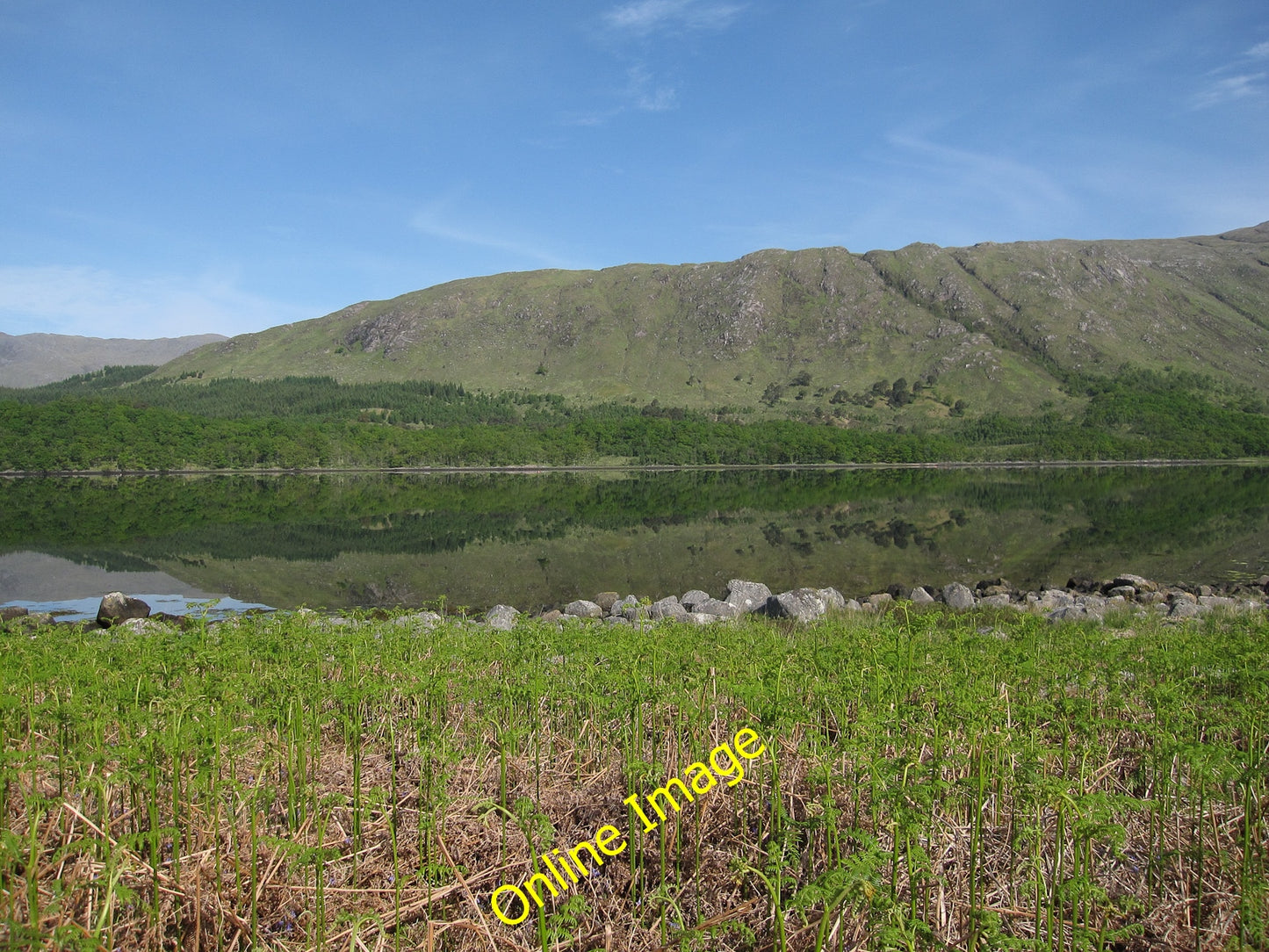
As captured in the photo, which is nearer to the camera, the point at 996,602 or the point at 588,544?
the point at 996,602

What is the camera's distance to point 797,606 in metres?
18.6

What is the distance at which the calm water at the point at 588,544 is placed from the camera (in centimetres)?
2698

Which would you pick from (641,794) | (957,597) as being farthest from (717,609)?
(641,794)

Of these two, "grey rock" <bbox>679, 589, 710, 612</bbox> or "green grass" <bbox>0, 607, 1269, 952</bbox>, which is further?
"grey rock" <bbox>679, 589, 710, 612</bbox>

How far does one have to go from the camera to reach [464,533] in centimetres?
4197

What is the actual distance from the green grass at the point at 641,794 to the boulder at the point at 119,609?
40.8ft

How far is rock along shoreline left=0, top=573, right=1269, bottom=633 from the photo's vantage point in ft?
59.1

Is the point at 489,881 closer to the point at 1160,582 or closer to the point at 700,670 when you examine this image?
the point at 700,670

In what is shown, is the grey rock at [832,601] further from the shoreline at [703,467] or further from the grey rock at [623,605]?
the shoreline at [703,467]

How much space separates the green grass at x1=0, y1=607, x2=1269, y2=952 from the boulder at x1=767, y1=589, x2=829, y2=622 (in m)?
9.35

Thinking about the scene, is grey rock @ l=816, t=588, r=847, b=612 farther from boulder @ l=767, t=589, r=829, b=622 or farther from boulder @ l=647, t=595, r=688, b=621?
boulder @ l=647, t=595, r=688, b=621

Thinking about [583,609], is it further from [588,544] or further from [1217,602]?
[588,544]

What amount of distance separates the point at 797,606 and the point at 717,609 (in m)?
2.49

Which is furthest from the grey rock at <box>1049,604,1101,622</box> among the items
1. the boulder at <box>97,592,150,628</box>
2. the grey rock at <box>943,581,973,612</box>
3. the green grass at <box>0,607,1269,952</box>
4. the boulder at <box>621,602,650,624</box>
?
the boulder at <box>97,592,150,628</box>
